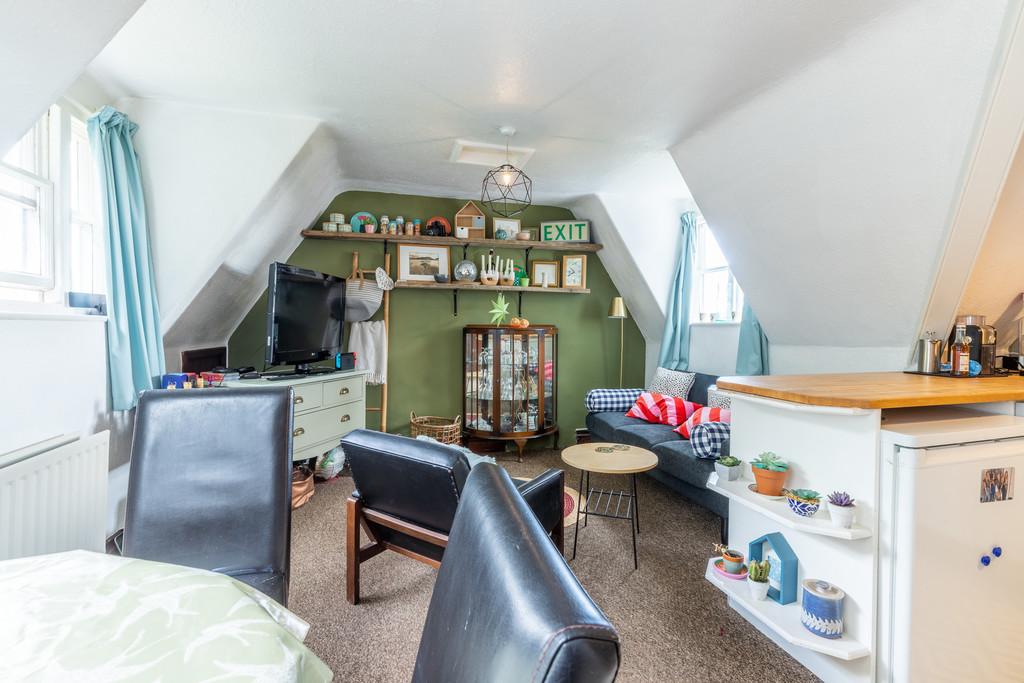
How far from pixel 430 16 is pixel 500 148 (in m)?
1.33

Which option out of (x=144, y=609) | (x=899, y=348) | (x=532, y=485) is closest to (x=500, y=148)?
(x=532, y=485)

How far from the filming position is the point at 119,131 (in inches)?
83.3

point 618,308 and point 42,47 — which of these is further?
point 618,308

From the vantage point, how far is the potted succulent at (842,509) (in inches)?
51.5

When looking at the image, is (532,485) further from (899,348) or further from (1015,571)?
(899,348)

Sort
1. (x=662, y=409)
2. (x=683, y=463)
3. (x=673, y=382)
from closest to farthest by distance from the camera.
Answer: (x=683, y=463), (x=662, y=409), (x=673, y=382)

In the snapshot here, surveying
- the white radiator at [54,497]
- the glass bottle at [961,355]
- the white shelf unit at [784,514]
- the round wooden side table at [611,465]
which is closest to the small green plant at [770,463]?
the white shelf unit at [784,514]

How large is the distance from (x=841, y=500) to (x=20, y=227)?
321 centimetres

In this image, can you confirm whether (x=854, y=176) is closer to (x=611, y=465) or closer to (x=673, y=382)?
(x=611, y=465)

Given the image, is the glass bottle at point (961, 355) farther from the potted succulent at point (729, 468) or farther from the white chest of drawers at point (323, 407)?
the white chest of drawers at point (323, 407)

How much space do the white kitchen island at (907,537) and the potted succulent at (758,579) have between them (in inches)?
1.8

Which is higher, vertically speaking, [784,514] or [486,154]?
[486,154]

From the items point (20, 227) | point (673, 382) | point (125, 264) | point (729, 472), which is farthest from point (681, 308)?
point (20, 227)

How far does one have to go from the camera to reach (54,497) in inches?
59.2
